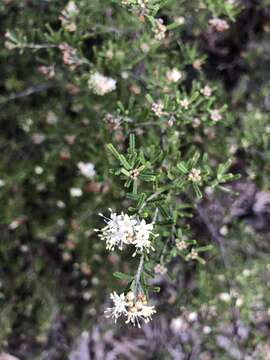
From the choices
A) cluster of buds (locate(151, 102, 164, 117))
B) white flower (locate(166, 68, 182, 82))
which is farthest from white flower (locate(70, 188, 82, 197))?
cluster of buds (locate(151, 102, 164, 117))

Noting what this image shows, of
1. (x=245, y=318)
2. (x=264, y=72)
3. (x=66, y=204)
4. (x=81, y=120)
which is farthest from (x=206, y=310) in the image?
(x=264, y=72)

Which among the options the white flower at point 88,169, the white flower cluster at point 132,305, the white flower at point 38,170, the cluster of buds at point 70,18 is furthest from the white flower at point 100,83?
the white flower cluster at point 132,305

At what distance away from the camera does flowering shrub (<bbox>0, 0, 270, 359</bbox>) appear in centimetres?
275

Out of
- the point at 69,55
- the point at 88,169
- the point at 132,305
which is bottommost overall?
the point at 88,169

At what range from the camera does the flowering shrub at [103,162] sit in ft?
9.01

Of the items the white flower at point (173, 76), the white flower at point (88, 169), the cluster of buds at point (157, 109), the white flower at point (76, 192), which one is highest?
the cluster of buds at point (157, 109)

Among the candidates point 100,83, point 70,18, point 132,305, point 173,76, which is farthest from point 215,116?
point 132,305

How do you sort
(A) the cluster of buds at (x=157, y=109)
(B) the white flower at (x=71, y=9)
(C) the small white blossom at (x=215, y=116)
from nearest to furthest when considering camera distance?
(A) the cluster of buds at (x=157, y=109)
(C) the small white blossom at (x=215, y=116)
(B) the white flower at (x=71, y=9)

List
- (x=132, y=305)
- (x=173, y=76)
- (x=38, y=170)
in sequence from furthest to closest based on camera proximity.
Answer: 1. (x=38, y=170)
2. (x=173, y=76)
3. (x=132, y=305)

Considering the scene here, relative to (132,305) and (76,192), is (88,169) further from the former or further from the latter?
(132,305)

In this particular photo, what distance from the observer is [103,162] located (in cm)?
276

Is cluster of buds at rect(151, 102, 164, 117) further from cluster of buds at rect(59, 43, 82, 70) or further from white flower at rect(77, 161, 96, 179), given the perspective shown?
white flower at rect(77, 161, 96, 179)

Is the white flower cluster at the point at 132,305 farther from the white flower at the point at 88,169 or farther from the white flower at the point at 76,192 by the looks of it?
the white flower at the point at 76,192

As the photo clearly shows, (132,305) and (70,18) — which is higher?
(70,18)
